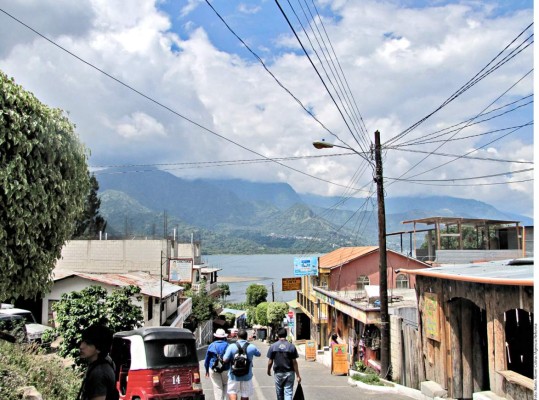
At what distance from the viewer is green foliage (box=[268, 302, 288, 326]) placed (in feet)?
181

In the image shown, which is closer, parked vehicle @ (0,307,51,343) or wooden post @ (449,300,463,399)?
wooden post @ (449,300,463,399)

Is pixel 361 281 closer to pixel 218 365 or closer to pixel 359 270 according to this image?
pixel 359 270

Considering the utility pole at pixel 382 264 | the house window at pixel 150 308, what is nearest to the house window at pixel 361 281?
the house window at pixel 150 308

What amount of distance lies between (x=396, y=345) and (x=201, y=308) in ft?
109

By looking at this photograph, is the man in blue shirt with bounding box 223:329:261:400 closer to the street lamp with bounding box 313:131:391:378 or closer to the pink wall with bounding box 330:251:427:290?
the street lamp with bounding box 313:131:391:378

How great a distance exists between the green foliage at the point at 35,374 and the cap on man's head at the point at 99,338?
4.32 m

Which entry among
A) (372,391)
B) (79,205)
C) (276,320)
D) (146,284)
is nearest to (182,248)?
(276,320)

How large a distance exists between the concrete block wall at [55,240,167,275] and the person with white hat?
4094 cm

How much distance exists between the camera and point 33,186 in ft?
22.0

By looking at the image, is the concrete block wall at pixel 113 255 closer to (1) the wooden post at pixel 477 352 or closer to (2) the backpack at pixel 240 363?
(1) the wooden post at pixel 477 352

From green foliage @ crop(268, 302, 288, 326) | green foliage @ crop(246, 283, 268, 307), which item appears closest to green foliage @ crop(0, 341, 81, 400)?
green foliage @ crop(268, 302, 288, 326)

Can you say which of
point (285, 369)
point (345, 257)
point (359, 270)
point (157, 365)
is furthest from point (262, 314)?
point (285, 369)

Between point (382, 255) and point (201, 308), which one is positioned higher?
point (382, 255)

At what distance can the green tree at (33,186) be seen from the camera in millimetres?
6414
